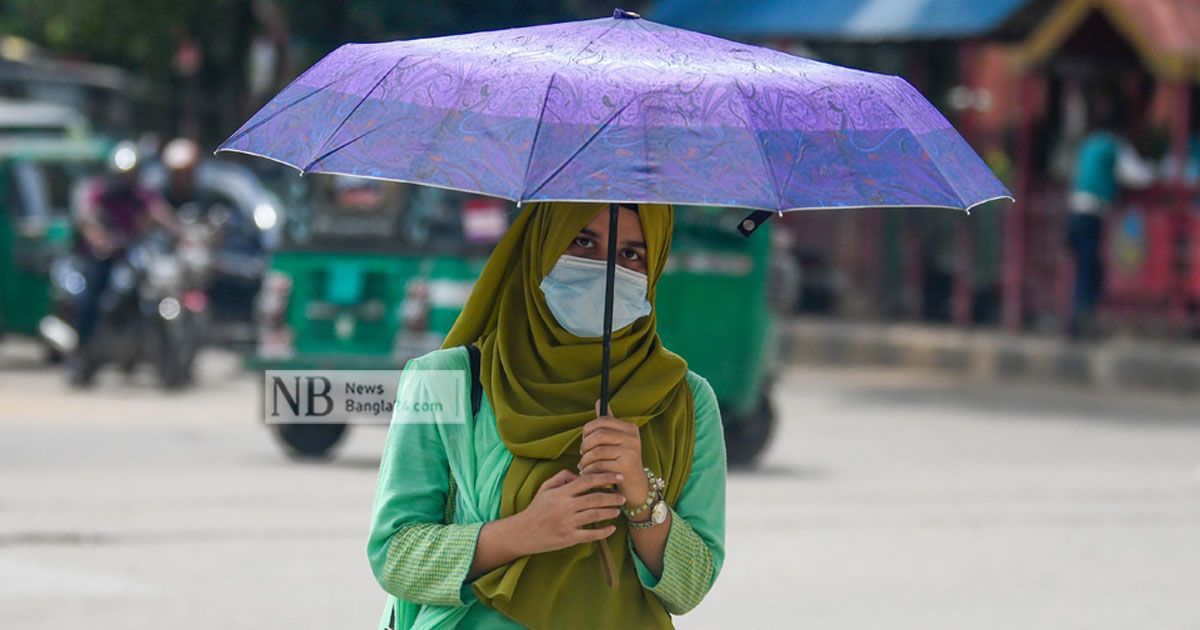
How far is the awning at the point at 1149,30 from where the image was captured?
1709 cm

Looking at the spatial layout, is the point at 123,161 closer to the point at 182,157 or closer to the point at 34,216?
the point at 34,216

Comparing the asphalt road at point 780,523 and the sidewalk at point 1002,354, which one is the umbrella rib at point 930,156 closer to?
the asphalt road at point 780,523

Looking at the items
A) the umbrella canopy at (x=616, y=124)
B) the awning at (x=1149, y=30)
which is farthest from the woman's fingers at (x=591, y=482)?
the awning at (x=1149, y=30)

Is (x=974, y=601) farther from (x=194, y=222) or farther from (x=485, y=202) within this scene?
(x=194, y=222)

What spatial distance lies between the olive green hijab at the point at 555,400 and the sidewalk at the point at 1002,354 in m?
13.9

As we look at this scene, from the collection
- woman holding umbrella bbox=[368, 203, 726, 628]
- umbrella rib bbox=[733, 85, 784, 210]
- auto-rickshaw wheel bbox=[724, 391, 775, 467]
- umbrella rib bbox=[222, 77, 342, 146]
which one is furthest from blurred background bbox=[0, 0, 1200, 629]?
umbrella rib bbox=[733, 85, 784, 210]

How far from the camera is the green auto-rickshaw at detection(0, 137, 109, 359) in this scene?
17.0 meters

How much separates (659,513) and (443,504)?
328 mm

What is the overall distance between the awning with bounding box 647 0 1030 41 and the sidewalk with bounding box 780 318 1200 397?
98.6 inches

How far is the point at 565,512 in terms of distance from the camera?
10.5 ft

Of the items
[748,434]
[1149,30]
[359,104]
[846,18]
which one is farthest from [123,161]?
[359,104]

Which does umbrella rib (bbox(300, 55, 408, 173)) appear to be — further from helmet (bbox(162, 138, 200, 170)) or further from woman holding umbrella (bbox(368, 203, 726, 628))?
helmet (bbox(162, 138, 200, 170))

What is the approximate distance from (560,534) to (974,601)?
4644 millimetres

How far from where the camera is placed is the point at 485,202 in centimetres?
1120
